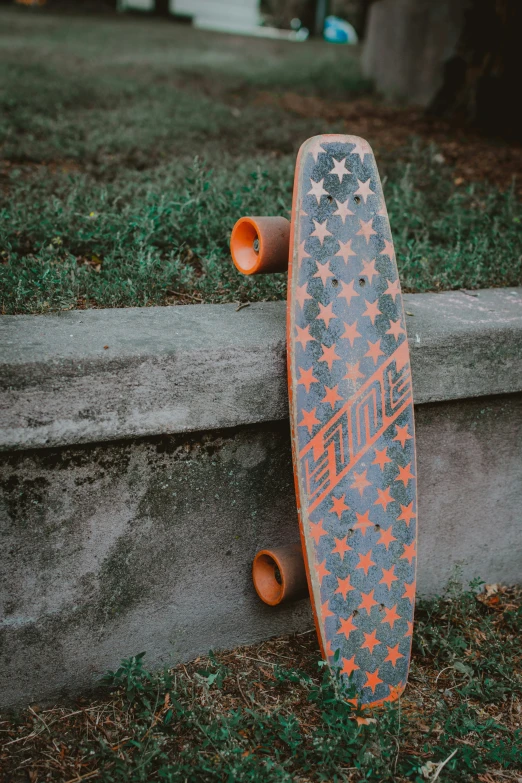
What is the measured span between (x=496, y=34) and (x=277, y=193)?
270 centimetres

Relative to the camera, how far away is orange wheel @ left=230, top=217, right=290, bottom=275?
1892 millimetres

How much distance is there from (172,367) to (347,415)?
1.66 ft

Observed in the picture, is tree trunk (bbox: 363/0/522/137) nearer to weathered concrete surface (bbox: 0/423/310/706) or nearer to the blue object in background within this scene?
weathered concrete surface (bbox: 0/423/310/706)

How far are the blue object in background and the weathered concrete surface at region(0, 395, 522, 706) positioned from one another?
57.0 ft

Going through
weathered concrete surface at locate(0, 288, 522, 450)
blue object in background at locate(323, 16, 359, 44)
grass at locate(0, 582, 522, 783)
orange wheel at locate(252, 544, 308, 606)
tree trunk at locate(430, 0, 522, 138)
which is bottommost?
grass at locate(0, 582, 522, 783)

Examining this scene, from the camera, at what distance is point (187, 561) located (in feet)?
6.59

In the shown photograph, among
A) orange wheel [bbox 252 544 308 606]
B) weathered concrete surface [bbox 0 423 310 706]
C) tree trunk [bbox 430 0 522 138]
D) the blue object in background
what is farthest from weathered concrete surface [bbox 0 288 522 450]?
the blue object in background

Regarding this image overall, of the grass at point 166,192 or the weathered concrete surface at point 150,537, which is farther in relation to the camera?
the grass at point 166,192

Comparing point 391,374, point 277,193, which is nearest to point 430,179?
point 277,193

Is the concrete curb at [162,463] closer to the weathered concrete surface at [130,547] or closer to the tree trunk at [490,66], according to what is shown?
the weathered concrete surface at [130,547]

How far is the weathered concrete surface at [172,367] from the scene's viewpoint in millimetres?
1661

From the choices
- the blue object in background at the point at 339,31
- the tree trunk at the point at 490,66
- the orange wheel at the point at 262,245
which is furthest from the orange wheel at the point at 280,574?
the blue object in background at the point at 339,31

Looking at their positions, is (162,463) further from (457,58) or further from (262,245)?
(457,58)

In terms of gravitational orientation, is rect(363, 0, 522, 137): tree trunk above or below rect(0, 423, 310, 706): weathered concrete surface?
above
